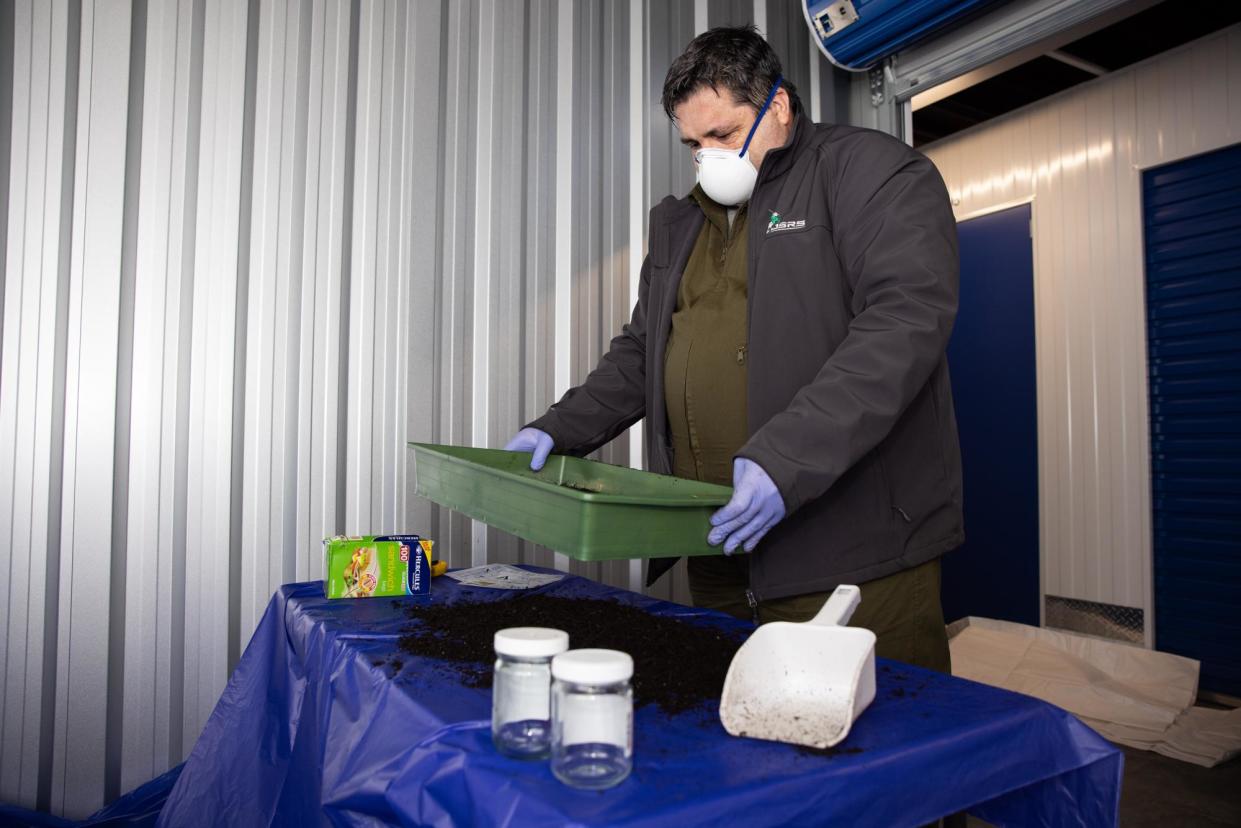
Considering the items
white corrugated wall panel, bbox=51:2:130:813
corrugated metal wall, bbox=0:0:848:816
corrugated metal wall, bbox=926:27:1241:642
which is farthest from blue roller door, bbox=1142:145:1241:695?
white corrugated wall panel, bbox=51:2:130:813

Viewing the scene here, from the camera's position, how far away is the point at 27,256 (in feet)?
6.98

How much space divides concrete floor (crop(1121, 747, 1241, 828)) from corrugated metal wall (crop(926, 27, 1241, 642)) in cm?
110

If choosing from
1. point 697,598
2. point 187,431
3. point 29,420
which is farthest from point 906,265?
point 29,420

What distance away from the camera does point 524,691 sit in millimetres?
874

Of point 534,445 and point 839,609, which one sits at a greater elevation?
point 534,445

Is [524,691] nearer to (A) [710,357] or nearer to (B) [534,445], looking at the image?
(A) [710,357]

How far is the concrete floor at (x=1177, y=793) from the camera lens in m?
2.56

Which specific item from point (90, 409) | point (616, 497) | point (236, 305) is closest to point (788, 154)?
point (616, 497)

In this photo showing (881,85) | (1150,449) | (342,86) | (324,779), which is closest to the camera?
(324,779)

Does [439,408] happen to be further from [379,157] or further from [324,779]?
[324,779]

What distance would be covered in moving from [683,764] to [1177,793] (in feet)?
9.24

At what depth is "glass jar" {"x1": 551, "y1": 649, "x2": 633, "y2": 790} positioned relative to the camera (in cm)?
76

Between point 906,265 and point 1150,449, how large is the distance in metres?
3.29

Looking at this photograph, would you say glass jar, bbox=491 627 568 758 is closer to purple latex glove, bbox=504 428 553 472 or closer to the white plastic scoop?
the white plastic scoop
